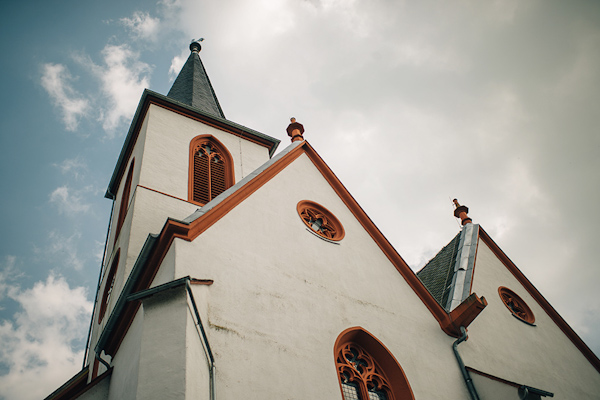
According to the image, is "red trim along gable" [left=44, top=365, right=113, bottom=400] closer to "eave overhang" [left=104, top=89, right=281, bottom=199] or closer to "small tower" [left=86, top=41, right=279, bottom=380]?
"small tower" [left=86, top=41, right=279, bottom=380]

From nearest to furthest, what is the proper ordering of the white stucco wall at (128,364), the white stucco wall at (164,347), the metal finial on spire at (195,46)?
the white stucco wall at (164,347) < the white stucco wall at (128,364) < the metal finial on spire at (195,46)

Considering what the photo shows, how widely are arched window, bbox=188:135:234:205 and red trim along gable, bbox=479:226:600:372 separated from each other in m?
8.56

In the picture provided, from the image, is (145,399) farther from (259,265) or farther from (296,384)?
(259,265)

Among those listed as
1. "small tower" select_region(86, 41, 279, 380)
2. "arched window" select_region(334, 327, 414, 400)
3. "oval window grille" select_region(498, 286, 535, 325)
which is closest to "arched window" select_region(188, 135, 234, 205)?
"small tower" select_region(86, 41, 279, 380)

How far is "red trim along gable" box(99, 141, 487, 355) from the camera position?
896 cm

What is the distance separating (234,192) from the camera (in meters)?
10.8

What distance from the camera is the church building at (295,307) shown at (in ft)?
24.6

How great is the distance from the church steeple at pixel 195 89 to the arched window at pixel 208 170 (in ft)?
6.30

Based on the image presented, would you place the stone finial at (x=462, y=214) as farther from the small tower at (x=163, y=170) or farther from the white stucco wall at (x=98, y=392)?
the white stucco wall at (x=98, y=392)

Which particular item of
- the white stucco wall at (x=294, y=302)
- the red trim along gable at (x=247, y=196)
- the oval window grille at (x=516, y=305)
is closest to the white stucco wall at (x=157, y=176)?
the red trim along gable at (x=247, y=196)

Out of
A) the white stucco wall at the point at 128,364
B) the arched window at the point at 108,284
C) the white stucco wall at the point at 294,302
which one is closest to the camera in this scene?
the white stucco wall at the point at 128,364

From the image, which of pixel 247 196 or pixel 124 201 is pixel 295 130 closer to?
pixel 247 196

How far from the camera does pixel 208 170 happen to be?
17.7 metres

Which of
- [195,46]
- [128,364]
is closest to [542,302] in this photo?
[128,364]
